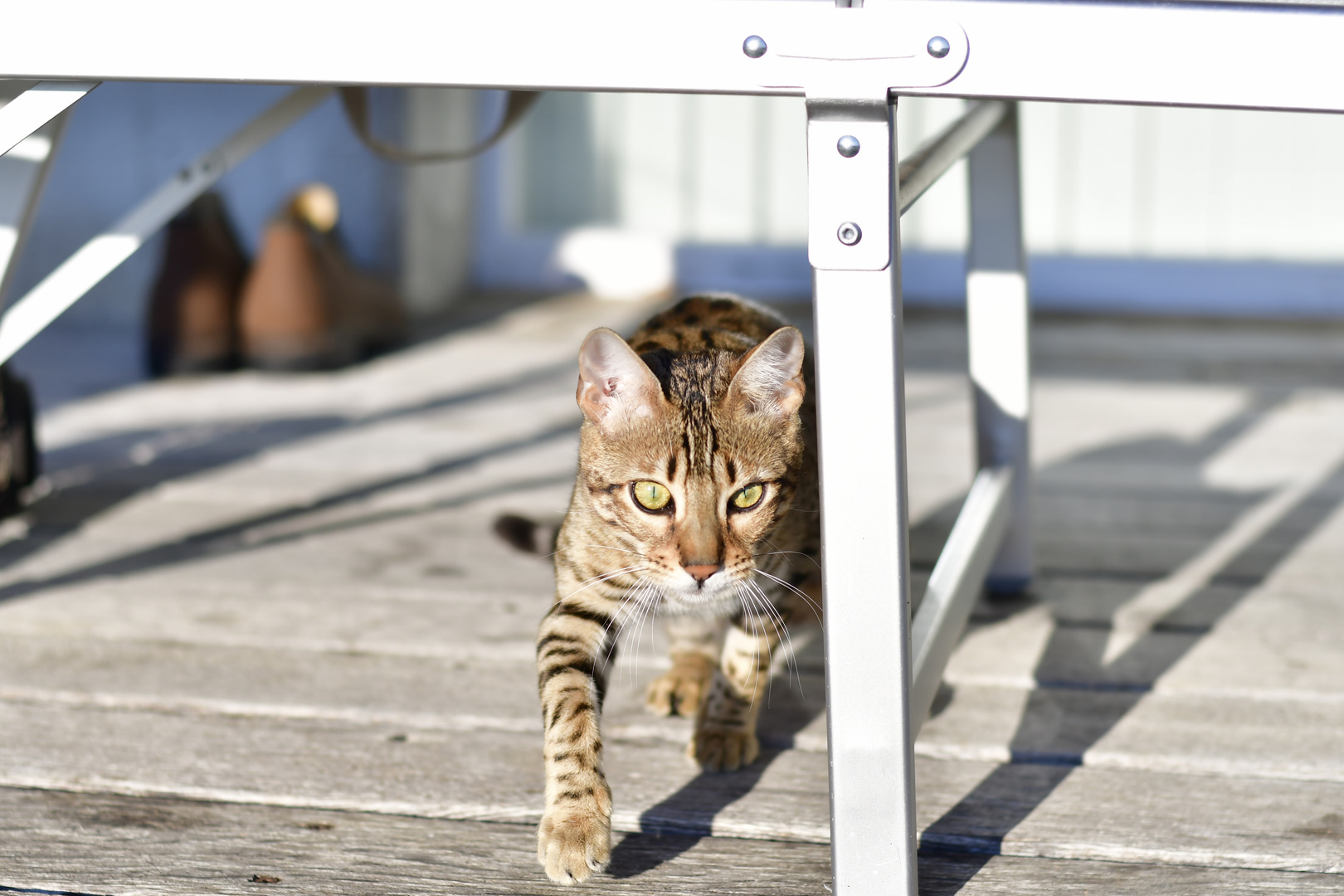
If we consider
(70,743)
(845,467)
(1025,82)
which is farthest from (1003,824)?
(70,743)

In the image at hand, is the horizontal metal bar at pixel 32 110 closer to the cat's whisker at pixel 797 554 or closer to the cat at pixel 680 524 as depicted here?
the cat at pixel 680 524

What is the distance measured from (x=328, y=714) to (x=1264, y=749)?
99 cm

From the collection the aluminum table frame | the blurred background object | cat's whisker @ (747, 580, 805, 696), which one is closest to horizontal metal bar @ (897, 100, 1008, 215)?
the aluminum table frame

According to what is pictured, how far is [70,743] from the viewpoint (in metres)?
1.36

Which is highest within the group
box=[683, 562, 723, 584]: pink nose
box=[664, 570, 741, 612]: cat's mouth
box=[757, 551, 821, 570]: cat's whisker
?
box=[757, 551, 821, 570]: cat's whisker

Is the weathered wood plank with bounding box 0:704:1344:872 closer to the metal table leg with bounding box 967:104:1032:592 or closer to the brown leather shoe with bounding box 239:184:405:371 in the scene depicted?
the metal table leg with bounding box 967:104:1032:592

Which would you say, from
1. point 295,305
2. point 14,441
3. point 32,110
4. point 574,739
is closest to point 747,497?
point 574,739

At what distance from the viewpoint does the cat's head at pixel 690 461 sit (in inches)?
48.1

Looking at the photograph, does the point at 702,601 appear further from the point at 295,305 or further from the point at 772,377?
the point at 295,305

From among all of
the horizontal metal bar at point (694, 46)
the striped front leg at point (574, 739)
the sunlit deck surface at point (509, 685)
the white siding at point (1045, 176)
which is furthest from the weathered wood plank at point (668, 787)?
the white siding at point (1045, 176)

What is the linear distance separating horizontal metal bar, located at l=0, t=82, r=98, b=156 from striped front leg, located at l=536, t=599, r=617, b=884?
63 cm

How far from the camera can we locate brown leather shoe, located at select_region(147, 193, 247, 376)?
3305 millimetres

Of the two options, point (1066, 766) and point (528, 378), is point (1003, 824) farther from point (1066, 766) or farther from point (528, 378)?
point (528, 378)

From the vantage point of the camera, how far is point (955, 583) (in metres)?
1.31
